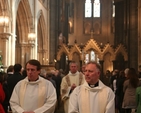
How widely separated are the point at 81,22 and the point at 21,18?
18.4m

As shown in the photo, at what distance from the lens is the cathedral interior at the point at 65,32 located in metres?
18.8

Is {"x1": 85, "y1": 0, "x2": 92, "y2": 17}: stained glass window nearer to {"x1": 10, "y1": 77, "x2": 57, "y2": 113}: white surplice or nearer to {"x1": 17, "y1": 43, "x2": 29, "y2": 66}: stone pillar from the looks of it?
{"x1": 17, "y1": 43, "x2": 29, "y2": 66}: stone pillar

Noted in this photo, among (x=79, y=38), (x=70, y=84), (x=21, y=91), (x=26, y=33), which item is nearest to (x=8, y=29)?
(x=26, y=33)

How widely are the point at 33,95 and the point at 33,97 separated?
0.10 ft

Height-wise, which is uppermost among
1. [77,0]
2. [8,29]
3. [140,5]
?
[77,0]

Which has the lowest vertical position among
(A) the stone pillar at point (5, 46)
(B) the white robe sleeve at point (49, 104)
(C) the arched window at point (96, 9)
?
(B) the white robe sleeve at point (49, 104)

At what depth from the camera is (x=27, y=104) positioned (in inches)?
183

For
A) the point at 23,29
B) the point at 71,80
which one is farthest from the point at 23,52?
the point at 71,80

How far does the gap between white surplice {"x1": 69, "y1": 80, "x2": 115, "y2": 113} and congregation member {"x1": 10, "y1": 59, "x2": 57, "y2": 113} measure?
63cm

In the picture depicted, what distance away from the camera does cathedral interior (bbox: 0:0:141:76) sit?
1880 cm

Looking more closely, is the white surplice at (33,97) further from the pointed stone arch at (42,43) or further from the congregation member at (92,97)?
the pointed stone arch at (42,43)

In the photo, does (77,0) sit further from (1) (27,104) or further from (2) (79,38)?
(1) (27,104)

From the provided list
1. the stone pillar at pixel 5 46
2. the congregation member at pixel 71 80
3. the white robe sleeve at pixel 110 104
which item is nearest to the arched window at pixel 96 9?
the stone pillar at pixel 5 46

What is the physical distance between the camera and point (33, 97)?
469cm
